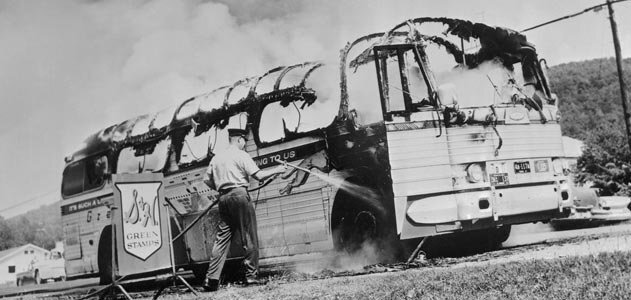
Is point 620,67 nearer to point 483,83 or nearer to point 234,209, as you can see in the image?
point 483,83

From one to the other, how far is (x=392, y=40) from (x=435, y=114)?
970 millimetres

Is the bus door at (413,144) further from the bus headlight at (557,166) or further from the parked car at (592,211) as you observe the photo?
the parked car at (592,211)

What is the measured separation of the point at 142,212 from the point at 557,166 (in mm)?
4928

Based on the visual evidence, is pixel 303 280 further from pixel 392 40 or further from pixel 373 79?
pixel 392 40

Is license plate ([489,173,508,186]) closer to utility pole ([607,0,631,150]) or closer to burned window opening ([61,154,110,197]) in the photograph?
burned window opening ([61,154,110,197])

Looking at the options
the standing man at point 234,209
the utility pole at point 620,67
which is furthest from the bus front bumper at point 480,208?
the utility pole at point 620,67

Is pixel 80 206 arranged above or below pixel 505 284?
above

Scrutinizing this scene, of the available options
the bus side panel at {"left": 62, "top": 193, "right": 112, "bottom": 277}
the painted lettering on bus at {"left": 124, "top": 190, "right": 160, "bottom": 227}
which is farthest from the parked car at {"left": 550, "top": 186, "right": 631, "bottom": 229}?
the painted lettering on bus at {"left": 124, "top": 190, "right": 160, "bottom": 227}

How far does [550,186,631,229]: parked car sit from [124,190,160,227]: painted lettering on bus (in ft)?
35.5

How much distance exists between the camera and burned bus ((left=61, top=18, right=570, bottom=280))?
→ 289 inches

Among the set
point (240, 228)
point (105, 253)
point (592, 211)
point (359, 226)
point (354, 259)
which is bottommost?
point (592, 211)

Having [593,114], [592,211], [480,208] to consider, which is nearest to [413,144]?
[480,208]

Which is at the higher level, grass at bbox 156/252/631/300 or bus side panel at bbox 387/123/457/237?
bus side panel at bbox 387/123/457/237

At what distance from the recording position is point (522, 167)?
782 centimetres
